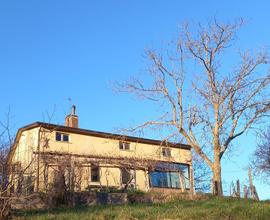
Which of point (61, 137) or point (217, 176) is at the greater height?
point (61, 137)

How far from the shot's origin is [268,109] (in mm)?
27203

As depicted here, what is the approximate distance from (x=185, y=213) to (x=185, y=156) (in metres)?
28.8

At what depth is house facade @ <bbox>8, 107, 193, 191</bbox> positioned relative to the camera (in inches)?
889

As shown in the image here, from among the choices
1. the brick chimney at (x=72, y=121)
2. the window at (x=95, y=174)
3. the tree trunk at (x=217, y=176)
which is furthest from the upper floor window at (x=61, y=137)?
the tree trunk at (x=217, y=176)

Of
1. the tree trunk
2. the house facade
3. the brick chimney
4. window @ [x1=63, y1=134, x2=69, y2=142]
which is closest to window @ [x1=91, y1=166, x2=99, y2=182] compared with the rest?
the house facade

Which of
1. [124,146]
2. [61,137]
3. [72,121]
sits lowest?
[124,146]

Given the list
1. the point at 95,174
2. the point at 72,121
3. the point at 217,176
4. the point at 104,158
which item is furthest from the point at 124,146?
the point at 217,176

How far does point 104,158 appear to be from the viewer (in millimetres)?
27922

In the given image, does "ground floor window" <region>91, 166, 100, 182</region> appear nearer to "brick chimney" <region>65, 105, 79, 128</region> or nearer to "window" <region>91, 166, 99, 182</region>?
"window" <region>91, 166, 99, 182</region>

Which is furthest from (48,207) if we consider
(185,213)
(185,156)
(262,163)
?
(262,163)

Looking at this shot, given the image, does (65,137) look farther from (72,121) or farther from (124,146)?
(124,146)

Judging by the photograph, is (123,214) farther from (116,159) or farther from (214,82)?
(214,82)

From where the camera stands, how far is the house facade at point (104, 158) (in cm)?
2258

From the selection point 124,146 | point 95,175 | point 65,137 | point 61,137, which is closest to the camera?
point 95,175
